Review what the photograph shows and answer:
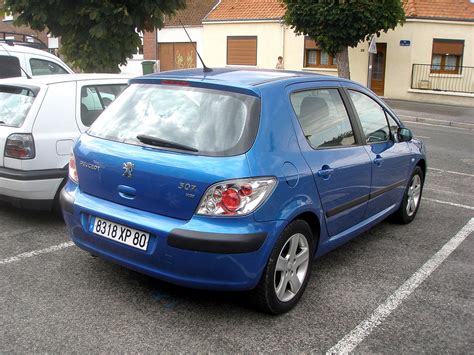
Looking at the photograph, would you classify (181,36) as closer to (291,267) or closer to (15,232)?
(15,232)

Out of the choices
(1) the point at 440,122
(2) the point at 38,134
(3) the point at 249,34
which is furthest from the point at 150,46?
(2) the point at 38,134

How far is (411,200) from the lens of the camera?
5840 mm

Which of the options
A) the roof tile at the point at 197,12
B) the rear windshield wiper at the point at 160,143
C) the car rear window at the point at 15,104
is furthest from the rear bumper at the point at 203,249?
the roof tile at the point at 197,12

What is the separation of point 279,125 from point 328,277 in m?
1.44

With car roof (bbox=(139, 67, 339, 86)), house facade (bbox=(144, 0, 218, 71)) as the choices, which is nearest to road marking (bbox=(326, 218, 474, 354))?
car roof (bbox=(139, 67, 339, 86))

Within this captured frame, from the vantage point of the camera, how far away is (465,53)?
22.9m

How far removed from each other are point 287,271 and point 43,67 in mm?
7765

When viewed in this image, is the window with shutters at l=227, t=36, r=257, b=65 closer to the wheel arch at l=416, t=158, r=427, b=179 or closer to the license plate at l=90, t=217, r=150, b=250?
the wheel arch at l=416, t=158, r=427, b=179

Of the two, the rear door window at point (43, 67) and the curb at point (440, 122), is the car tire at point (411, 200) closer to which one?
the rear door window at point (43, 67)

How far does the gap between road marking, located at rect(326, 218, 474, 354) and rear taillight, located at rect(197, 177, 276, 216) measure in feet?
3.29

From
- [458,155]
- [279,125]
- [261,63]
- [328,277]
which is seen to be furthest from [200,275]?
[261,63]

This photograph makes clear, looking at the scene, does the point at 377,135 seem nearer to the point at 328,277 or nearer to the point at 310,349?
the point at 328,277

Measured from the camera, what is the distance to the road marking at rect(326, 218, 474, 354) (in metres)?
3.29

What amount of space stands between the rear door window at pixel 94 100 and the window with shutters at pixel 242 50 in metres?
23.1
